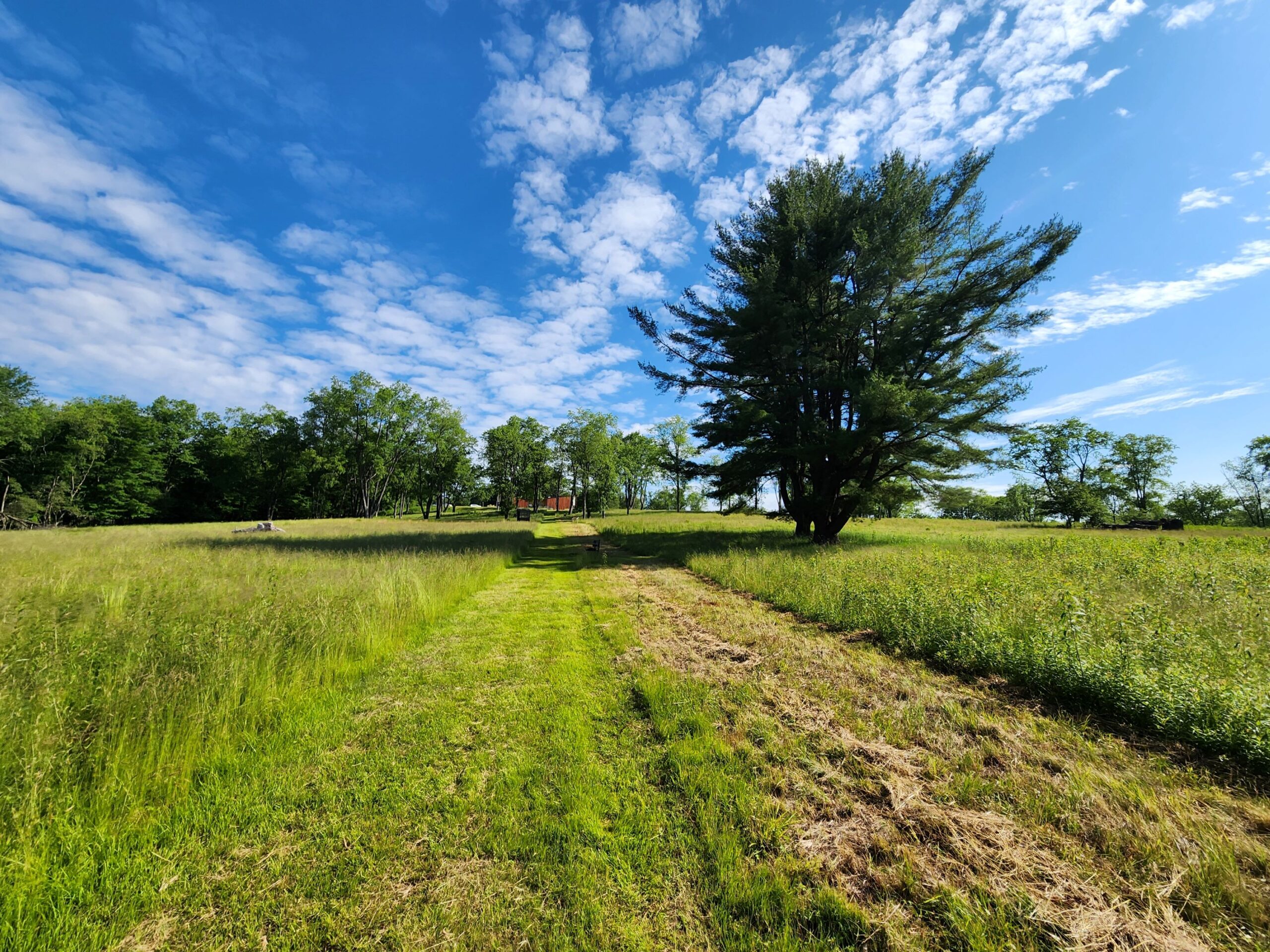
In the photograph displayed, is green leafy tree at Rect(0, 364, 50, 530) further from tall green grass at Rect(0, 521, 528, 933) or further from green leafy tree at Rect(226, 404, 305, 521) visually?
tall green grass at Rect(0, 521, 528, 933)

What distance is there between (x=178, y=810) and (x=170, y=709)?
1.04m

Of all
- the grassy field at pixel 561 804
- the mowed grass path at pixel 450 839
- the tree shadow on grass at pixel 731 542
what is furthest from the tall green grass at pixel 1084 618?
the mowed grass path at pixel 450 839

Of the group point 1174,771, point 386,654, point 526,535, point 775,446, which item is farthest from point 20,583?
point 775,446

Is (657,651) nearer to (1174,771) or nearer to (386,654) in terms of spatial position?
(386,654)

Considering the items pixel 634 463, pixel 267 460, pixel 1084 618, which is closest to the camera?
pixel 1084 618

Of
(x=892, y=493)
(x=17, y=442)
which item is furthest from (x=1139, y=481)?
(x=17, y=442)

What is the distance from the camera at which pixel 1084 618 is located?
581 cm

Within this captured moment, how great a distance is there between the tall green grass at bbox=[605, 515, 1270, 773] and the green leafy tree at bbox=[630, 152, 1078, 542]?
4.86 meters

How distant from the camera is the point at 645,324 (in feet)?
64.1

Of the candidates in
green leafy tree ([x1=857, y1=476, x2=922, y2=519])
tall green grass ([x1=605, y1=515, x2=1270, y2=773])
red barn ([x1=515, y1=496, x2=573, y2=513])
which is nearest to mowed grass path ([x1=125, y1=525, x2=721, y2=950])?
tall green grass ([x1=605, y1=515, x2=1270, y2=773])

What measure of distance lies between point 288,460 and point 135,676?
223 feet

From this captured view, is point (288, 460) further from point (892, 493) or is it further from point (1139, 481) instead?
point (1139, 481)

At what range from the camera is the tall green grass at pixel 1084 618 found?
3928 millimetres

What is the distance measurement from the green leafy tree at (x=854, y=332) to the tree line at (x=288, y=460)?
830 inches
